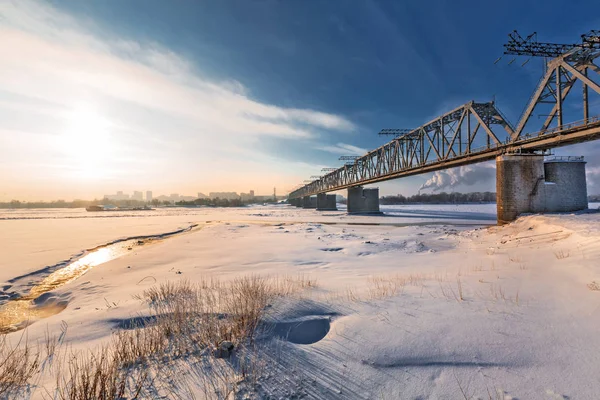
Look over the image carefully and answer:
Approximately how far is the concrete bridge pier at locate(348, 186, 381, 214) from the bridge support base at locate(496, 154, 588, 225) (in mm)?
42983

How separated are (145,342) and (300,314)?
8.52 feet

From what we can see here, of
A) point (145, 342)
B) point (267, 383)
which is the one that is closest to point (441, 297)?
point (267, 383)

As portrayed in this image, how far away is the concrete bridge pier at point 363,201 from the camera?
6475 centimetres

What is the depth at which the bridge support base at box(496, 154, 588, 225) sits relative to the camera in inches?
809

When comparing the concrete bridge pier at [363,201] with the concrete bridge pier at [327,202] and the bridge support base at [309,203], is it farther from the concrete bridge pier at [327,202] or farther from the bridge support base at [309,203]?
the bridge support base at [309,203]

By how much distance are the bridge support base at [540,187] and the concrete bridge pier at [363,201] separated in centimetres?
4298

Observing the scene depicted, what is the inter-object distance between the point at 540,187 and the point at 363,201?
45.7 m

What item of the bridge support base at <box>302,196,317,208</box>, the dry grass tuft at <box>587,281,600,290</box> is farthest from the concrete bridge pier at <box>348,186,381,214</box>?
the dry grass tuft at <box>587,281,600,290</box>

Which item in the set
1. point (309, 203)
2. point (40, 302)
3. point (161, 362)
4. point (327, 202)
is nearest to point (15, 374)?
point (161, 362)

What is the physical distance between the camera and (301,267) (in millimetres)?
10500

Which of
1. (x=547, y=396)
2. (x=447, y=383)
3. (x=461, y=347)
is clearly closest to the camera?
(x=547, y=396)

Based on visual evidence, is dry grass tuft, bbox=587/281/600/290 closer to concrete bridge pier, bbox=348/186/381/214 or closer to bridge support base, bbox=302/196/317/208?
concrete bridge pier, bbox=348/186/381/214

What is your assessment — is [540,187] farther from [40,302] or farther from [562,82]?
[40,302]

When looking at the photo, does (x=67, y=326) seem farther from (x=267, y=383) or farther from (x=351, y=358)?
(x=351, y=358)
